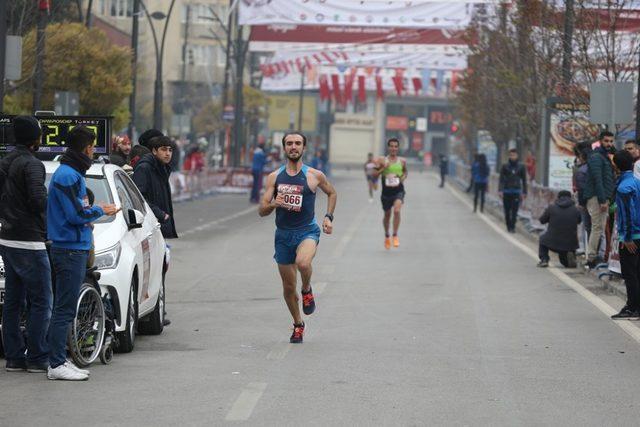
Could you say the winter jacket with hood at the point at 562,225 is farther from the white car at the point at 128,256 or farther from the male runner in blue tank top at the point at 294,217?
the male runner in blue tank top at the point at 294,217

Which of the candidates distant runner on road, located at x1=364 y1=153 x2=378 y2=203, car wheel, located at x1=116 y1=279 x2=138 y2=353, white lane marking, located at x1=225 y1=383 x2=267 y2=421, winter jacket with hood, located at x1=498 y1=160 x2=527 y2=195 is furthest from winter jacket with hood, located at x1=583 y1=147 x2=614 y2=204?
winter jacket with hood, located at x1=498 y1=160 x2=527 y2=195

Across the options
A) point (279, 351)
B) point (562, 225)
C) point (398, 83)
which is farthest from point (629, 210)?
point (398, 83)

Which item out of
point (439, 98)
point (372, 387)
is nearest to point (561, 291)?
point (372, 387)

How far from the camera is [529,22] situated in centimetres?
3266

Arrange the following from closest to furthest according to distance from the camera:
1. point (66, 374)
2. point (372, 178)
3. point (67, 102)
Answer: point (66, 374), point (67, 102), point (372, 178)

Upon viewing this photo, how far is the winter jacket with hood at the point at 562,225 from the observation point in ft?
70.6

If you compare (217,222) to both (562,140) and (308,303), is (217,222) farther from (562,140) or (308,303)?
(308,303)

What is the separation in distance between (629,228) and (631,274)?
533 mm

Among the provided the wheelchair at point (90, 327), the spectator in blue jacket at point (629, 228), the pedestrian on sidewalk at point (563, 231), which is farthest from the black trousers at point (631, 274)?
the pedestrian on sidewalk at point (563, 231)

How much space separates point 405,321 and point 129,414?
584cm

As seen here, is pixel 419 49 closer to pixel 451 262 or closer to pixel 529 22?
pixel 529 22

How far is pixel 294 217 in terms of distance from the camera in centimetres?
1241

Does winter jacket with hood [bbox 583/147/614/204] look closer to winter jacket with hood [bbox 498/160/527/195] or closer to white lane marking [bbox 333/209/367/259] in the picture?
white lane marking [bbox 333/209/367/259]

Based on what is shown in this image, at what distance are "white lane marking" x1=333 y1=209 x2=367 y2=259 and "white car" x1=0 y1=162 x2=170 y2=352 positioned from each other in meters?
10.1
